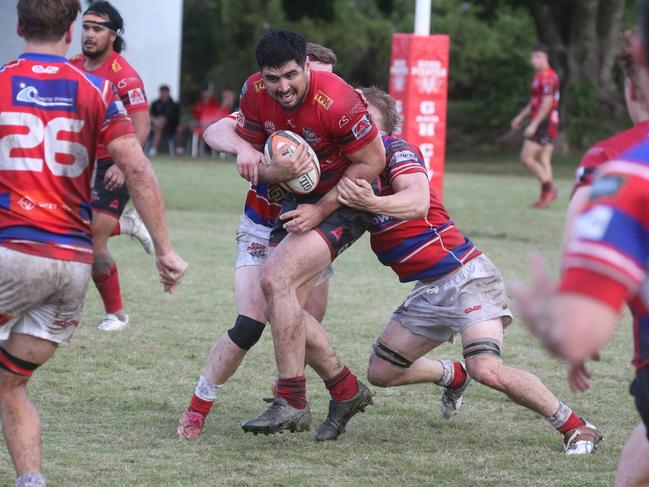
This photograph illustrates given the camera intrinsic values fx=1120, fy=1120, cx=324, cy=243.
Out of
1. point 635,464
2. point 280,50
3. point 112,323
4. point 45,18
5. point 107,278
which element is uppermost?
point 45,18

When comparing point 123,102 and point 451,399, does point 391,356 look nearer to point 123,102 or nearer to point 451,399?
point 451,399

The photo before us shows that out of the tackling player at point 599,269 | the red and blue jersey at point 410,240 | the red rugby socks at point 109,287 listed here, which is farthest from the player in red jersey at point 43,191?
the red rugby socks at point 109,287

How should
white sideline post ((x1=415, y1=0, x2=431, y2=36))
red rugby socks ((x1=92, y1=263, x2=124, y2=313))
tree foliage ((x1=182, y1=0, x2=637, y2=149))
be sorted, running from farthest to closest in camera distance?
1. tree foliage ((x1=182, y1=0, x2=637, y2=149))
2. white sideline post ((x1=415, y1=0, x2=431, y2=36))
3. red rugby socks ((x1=92, y1=263, x2=124, y2=313))

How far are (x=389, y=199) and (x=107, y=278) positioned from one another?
3164 millimetres

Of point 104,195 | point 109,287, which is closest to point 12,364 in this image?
point 104,195

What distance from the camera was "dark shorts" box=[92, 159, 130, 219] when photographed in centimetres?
718

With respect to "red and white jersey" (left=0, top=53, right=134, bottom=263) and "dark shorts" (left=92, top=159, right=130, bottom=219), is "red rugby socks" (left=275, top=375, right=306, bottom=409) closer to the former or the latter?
"red and white jersey" (left=0, top=53, right=134, bottom=263)

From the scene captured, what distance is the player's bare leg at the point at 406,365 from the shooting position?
17.5 ft

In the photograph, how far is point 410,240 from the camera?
17.2 ft

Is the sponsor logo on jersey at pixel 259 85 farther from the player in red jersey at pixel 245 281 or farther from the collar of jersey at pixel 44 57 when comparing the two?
the collar of jersey at pixel 44 57

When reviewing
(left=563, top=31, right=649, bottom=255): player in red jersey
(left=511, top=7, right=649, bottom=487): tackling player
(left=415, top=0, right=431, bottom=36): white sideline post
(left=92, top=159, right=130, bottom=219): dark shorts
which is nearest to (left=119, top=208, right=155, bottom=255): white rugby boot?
(left=92, top=159, right=130, bottom=219): dark shorts

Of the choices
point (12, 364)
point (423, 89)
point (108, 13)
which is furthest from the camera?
point (423, 89)

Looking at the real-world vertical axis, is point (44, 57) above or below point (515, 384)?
above

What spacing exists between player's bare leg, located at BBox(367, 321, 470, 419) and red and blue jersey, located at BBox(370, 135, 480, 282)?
286mm
